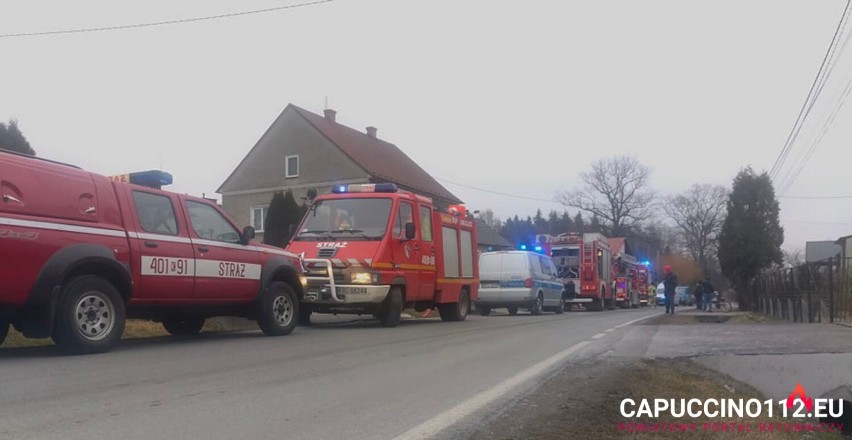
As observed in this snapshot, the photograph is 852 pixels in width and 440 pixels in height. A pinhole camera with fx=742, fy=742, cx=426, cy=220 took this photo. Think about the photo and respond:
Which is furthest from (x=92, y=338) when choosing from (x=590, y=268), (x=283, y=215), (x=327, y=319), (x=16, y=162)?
(x=590, y=268)

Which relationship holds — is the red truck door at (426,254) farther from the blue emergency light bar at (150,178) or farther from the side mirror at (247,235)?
the blue emergency light bar at (150,178)

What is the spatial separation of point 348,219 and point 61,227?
6327mm

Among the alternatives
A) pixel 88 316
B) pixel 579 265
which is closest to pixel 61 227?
pixel 88 316

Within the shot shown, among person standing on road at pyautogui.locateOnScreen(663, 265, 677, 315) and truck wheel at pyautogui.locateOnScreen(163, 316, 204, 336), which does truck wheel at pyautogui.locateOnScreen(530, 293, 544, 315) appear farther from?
truck wheel at pyautogui.locateOnScreen(163, 316, 204, 336)

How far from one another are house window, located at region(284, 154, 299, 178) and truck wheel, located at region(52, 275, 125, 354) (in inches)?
1268

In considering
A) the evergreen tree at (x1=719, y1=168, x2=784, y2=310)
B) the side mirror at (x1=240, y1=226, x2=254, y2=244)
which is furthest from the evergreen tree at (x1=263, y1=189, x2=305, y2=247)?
the evergreen tree at (x1=719, y1=168, x2=784, y2=310)

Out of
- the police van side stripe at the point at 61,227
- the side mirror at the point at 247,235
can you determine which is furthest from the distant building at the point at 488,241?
the police van side stripe at the point at 61,227

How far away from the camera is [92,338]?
25.6 ft

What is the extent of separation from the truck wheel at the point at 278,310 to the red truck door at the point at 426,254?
11.7ft

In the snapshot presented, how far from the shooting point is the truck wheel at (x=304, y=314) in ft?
42.3

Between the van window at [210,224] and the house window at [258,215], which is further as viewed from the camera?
the house window at [258,215]

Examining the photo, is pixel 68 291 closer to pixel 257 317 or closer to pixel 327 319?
pixel 257 317

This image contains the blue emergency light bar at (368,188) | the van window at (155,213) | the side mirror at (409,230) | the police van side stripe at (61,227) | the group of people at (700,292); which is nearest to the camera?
the police van side stripe at (61,227)

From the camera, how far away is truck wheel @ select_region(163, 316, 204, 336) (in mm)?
10865
